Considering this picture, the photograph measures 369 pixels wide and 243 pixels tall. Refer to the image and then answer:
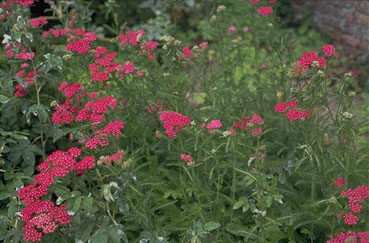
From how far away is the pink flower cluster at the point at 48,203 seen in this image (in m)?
2.08

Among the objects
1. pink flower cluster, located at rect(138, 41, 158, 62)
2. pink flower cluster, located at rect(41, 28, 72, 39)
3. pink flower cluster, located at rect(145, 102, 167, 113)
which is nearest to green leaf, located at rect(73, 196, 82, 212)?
pink flower cluster, located at rect(145, 102, 167, 113)

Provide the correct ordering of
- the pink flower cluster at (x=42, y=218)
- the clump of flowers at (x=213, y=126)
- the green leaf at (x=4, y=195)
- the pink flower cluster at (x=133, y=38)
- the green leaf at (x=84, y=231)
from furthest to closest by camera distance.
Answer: the pink flower cluster at (x=133, y=38), the green leaf at (x=4, y=195), the clump of flowers at (x=213, y=126), the green leaf at (x=84, y=231), the pink flower cluster at (x=42, y=218)

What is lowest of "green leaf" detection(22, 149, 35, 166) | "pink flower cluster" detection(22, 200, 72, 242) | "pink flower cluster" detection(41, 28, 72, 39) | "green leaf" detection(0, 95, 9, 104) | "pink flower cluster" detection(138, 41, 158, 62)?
"green leaf" detection(22, 149, 35, 166)

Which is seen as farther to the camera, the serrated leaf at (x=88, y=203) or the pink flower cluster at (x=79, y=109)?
the pink flower cluster at (x=79, y=109)

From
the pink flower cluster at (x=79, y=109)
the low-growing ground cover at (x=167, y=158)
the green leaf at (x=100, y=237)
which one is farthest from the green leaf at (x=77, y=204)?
the pink flower cluster at (x=79, y=109)

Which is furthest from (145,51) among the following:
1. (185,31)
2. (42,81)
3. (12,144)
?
(185,31)

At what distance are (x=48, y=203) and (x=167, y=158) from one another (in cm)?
83

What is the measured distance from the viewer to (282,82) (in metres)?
3.48

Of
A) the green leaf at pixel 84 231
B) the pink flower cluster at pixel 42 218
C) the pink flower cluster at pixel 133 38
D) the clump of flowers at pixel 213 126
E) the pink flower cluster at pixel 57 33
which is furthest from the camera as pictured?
the pink flower cluster at pixel 57 33

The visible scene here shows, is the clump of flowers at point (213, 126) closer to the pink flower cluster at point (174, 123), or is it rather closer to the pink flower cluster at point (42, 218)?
the pink flower cluster at point (174, 123)

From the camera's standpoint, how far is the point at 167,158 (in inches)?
111

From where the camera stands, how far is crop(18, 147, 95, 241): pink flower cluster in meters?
2.08

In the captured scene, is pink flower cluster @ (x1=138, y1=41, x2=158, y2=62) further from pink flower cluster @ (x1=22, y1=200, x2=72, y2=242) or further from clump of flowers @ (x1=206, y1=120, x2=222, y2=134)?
pink flower cluster @ (x1=22, y1=200, x2=72, y2=242)

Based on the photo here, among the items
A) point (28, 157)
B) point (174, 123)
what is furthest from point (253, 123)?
point (28, 157)
